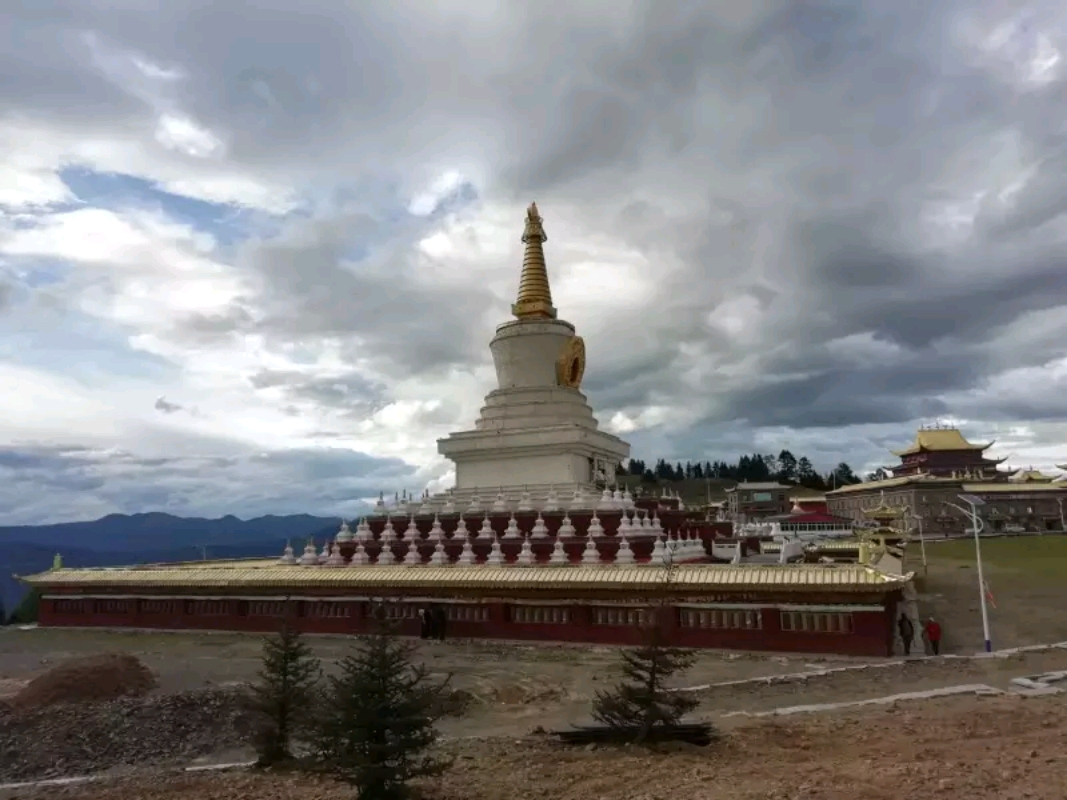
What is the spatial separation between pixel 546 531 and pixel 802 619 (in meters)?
7.86

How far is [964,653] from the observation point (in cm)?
1516

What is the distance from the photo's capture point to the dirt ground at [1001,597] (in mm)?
16812

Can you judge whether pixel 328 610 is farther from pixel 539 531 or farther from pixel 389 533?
pixel 539 531

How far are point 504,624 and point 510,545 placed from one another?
11.3 ft

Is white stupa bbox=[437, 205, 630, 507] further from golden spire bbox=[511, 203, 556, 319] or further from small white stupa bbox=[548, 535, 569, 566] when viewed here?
small white stupa bbox=[548, 535, 569, 566]

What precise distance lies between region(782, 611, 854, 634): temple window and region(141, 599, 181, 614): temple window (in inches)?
649

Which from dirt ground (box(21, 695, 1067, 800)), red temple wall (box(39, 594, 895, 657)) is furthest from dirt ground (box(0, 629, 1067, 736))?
dirt ground (box(21, 695, 1067, 800))

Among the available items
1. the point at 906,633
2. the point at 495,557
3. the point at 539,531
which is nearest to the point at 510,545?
the point at 539,531

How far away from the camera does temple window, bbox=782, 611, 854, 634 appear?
15.1 meters

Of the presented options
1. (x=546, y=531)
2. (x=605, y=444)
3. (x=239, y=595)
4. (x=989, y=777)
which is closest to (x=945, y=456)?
(x=605, y=444)

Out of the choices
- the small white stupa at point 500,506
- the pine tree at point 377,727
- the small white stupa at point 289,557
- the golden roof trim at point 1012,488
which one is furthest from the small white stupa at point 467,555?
the golden roof trim at point 1012,488

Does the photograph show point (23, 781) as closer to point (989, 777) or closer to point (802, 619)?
point (989, 777)

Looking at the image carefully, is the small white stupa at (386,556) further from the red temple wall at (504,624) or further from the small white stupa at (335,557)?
the red temple wall at (504,624)

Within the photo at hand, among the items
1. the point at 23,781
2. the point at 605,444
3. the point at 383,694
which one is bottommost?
the point at 23,781
